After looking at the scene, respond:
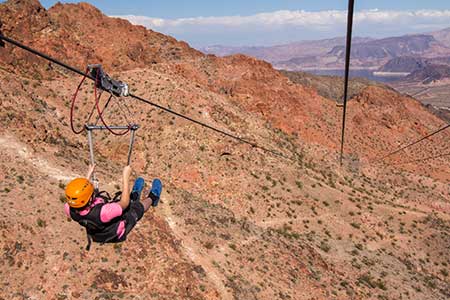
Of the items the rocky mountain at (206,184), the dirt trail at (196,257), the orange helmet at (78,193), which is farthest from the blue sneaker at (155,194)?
the dirt trail at (196,257)

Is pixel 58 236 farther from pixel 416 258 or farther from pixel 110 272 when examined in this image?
pixel 416 258

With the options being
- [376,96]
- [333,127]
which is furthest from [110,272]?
[376,96]

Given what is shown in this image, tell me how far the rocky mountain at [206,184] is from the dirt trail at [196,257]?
0.32 ft

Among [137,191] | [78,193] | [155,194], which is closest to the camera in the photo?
[78,193]

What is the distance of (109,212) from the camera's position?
8.30 metres

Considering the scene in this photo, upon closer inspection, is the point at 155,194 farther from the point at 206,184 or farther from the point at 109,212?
the point at 206,184

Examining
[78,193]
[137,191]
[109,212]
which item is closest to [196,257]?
[137,191]

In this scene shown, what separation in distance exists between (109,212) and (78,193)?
875 millimetres

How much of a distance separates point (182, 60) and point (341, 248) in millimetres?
48465

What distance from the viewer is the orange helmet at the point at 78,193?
25.5 ft

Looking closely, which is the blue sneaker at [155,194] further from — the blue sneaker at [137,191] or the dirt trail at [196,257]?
the dirt trail at [196,257]

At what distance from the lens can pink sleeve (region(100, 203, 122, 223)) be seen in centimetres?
828

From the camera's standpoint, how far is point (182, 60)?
70.4m

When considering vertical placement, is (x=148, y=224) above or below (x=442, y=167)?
above
